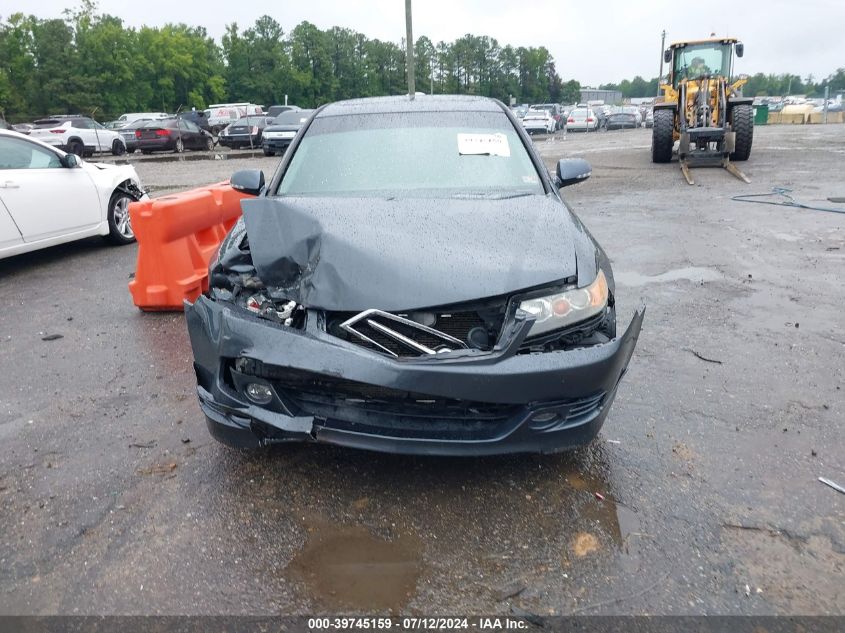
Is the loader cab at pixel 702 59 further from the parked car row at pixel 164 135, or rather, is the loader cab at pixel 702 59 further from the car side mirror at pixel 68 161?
the parked car row at pixel 164 135

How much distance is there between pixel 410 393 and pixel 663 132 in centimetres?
1525

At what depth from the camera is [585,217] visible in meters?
9.88

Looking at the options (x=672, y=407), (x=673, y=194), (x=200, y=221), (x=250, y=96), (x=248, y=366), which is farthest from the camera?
(x=250, y=96)

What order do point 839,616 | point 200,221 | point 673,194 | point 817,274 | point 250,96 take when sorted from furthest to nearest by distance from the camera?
point 250,96 → point 673,194 → point 817,274 → point 200,221 → point 839,616

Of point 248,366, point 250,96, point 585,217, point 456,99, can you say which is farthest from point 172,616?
point 250,96

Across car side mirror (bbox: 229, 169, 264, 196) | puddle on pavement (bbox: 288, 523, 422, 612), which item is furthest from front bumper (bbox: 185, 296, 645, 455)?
car side mirror (bbox: 229, 169, 264, 196)

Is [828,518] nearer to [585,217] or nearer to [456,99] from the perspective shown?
[456,99]

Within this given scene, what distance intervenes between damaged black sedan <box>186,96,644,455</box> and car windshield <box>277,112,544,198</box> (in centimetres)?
64

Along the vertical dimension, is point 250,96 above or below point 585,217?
above

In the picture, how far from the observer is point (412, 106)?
15.5ft

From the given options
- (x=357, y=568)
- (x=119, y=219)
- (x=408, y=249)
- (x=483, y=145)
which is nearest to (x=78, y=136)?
(x=119, y=219)

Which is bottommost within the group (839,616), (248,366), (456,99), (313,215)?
(839,616)

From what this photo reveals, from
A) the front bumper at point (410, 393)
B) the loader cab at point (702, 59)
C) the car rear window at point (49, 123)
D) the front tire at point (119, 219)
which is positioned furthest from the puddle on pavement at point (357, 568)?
the car rear window at point (49, 123)

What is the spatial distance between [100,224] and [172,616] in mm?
6461
